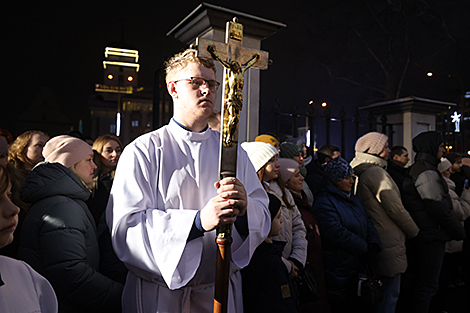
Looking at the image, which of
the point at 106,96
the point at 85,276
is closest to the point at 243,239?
the point at 85,276

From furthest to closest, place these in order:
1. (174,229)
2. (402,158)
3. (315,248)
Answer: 1. (402,158)
2. (315,248)
3. (174,229)

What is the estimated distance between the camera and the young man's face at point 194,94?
1.94 metres

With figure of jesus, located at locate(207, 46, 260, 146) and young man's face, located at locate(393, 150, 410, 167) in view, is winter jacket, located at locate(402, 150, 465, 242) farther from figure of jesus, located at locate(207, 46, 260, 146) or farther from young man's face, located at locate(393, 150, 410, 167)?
figure of jesus, located at locate(207, 46, 260, 146)

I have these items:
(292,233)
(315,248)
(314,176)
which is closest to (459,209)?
(314,176)

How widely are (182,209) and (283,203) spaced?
141cm

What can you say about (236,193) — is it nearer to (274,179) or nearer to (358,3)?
(274,179)

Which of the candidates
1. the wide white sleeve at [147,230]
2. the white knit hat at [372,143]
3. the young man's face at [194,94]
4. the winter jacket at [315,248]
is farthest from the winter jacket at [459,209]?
the wide white sleeve at [147,230]

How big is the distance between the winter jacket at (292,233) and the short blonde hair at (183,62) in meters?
1.33

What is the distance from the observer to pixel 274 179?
3189 mm

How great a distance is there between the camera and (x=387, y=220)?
402cm

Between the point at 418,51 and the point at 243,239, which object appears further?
the point at 418,51

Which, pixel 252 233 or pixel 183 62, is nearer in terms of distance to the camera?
pixel 252 233

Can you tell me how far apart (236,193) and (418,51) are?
53.5ft

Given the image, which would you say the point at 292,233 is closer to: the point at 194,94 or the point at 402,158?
the point at 194,94
